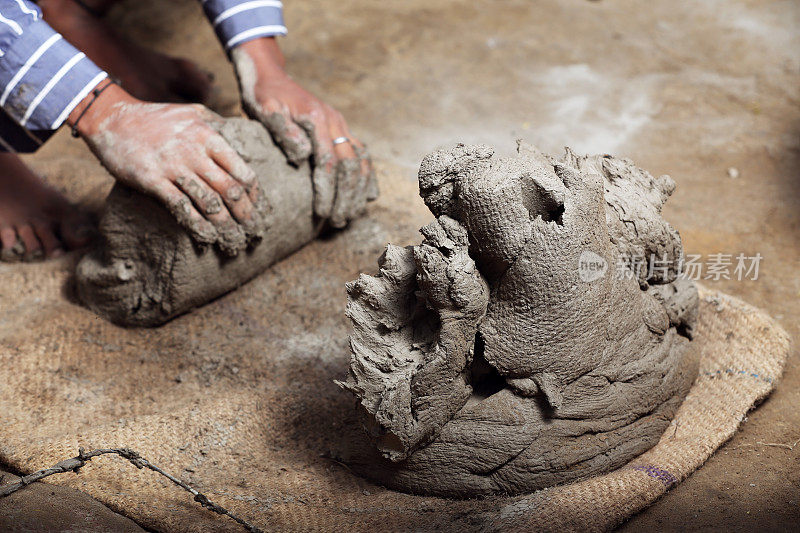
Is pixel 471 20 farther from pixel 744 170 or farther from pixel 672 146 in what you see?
pixel 744 170

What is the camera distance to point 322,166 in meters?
2.58

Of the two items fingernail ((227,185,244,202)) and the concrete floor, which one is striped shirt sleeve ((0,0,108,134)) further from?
the concrete floor

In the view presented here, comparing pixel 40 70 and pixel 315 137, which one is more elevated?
pixel 40 70

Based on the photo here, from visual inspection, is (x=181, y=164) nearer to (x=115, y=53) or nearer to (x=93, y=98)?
(x=93, y=98)

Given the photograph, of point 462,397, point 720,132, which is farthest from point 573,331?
point 720,132

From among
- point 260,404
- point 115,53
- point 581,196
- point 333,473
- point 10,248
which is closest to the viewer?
point 581,196

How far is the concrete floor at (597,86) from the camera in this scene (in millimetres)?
3189

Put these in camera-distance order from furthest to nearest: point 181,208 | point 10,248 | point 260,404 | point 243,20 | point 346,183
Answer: point 243,20 < point 10,248 < point 346,183 < point 181,208 < point 260,404

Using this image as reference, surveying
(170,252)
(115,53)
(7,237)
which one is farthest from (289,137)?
(115,53)

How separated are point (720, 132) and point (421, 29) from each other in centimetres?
191

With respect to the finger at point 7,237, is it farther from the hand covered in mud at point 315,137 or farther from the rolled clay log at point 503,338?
the rolled clay log at point 503,338

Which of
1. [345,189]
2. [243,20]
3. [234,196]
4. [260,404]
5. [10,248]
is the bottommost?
[10,248]

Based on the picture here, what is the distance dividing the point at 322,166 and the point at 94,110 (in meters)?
0.74

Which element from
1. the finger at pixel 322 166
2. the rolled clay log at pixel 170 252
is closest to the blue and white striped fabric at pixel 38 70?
the rolled clay log at pixel 170 252
